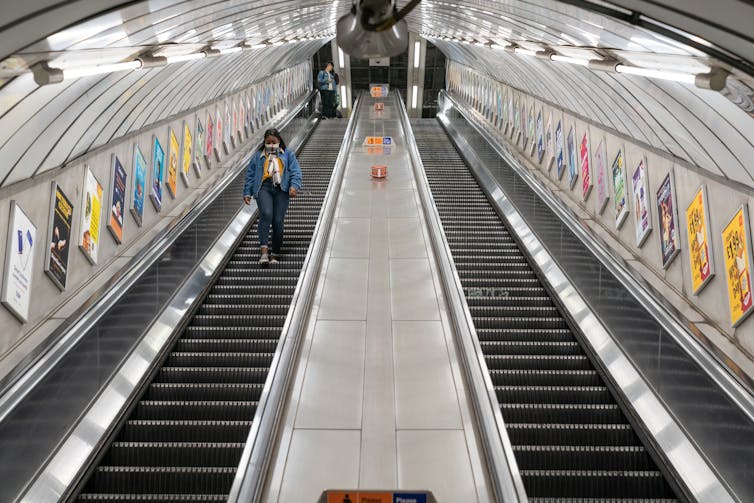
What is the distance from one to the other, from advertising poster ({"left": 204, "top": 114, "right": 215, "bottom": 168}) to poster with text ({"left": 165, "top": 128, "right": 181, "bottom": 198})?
2.23m

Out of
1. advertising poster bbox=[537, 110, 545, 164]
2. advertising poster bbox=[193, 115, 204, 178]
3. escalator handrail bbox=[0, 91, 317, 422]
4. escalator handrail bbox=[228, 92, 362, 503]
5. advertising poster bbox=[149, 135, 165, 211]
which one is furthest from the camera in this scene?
advertising poster bbox=[537, 110, 545, 164]

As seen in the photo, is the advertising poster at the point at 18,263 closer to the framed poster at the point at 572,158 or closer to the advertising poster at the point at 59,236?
the advertising poster at the point at 59,236

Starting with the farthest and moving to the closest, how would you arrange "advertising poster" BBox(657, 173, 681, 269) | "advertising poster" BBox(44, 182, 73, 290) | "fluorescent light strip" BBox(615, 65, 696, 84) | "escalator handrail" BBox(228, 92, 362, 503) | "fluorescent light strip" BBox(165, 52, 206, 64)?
"advertising poster" BBox(657, 173, 681, 269)
"advertising poster" BBox(44, 182, 73, 290)
"fluorescent light strip" BBox(165, 52, 206, 64)
"fluorescent light strip" BBox(615, 65, 696, 84)
"escalator handrail" BBox(228, 92, 362, 503)

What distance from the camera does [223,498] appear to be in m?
4.91

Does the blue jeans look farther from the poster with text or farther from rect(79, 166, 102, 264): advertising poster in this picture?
the poster with text

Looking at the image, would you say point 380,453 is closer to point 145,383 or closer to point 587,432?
point 587,432

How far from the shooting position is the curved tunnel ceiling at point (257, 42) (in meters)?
3.91

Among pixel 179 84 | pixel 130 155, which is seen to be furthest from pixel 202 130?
pixel 130 155

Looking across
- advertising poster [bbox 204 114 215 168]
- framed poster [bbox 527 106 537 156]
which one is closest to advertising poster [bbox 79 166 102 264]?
advertising poster [bbox 204 114 215 168]

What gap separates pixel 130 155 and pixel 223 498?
6.21 meters

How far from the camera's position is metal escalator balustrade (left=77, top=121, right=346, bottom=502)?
5199mm

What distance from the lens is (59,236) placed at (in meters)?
7.61

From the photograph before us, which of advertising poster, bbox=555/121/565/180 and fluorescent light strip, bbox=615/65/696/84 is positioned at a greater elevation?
fluorescent light strip, bbox=615/65/696/84

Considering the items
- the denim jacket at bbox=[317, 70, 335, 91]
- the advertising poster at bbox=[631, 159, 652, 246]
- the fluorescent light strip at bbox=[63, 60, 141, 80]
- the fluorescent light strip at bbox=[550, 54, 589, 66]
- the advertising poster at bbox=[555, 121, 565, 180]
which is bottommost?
the denim jacket at bbox=[317, 70, 335, 91]
